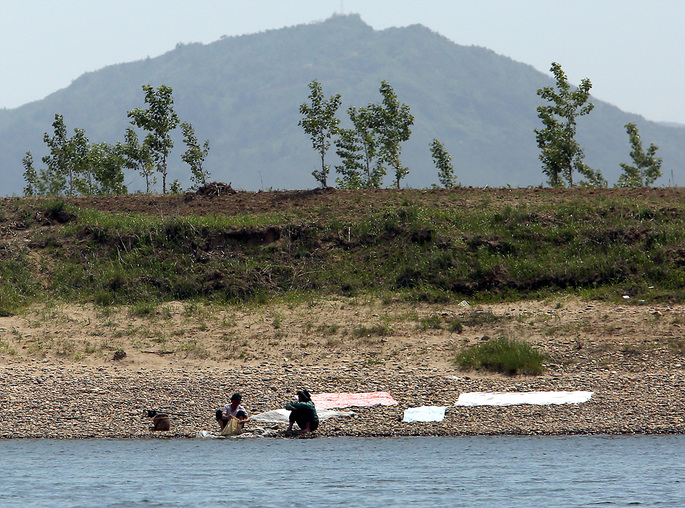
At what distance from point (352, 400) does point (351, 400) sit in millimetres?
24

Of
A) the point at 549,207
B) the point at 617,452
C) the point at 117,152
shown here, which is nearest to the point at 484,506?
the point at 617,452

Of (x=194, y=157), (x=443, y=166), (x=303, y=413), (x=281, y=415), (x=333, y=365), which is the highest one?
(x=194, y=157)

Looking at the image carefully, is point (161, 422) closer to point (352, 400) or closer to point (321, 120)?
point (352, 400)

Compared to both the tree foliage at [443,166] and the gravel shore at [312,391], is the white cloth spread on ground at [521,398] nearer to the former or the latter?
the gravel shore at [312,391]

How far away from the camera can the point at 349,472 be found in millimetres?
17641

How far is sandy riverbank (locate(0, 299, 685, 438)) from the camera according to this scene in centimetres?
2059

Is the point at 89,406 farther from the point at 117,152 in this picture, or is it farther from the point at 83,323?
the point at 117,152

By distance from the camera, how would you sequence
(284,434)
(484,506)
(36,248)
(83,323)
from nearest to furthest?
(484,506)
(284,434)
(83,323)
(36,248)

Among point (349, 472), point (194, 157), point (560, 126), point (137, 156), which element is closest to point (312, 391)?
point (349, 472)

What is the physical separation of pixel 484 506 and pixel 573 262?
15269 millimetres

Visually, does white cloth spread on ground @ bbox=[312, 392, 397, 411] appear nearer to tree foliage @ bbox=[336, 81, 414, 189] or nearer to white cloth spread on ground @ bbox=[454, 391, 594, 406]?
white cloth spread on ground @ bbox=[454, 391, 594, 406]

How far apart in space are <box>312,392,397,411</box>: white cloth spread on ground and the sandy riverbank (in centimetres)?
32

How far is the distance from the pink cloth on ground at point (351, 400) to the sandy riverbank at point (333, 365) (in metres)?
0.32

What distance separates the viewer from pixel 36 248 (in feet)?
106
